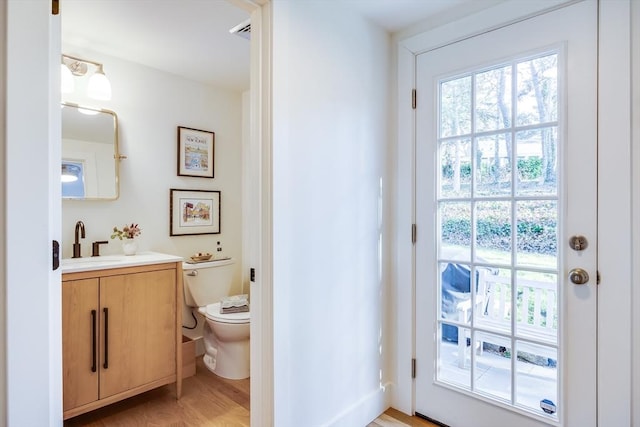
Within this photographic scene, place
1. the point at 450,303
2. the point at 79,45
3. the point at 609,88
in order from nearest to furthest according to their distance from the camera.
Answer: the point at 609,88 < the point at 450,303 < the point at 79,45

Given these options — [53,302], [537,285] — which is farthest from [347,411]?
[53,302]

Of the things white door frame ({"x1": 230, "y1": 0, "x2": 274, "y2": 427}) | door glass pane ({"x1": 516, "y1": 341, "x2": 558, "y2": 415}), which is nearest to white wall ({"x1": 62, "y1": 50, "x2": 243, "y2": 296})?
white door frame ({"x1": 230, "y1": 0, "x2": 274, "y2": 427})

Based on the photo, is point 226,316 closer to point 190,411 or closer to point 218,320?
point 218,320

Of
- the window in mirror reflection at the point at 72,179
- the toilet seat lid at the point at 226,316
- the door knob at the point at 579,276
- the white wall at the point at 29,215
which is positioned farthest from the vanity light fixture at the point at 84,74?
the door knob at the point at 579,276

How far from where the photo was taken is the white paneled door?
146 cm

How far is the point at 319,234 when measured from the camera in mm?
1622

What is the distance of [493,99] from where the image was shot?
1.69m

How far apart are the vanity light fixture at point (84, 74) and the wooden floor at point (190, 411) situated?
6.28ft

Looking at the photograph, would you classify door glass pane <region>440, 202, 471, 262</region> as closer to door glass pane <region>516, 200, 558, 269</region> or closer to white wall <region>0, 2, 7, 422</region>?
door glass pane <region>516, 200, 558, 269</region>

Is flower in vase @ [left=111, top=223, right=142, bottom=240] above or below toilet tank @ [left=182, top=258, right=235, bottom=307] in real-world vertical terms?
above

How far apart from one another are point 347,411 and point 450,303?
0.78 m

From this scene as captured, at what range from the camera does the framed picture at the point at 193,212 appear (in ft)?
8.90

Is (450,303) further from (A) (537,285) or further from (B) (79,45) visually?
(B) (79,45)

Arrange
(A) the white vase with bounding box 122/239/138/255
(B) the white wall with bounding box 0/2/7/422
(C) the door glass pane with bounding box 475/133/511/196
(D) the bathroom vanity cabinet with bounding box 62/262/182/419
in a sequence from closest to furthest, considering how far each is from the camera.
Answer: (B) the white wall with bounding box 0/2/7/422 → (C) the door glass pane with bounding box 475/133/511/196 → (D) the bathroom vanity cabinet with bounding box 62/262/182/419 → (A) the white vase with bounding box 122/239/138/255
